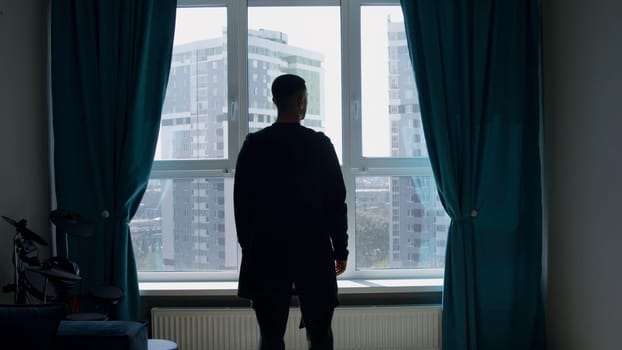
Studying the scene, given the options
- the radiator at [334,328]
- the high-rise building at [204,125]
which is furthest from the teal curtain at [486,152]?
the high-rise building at [204,125]

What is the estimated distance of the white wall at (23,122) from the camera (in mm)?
2512

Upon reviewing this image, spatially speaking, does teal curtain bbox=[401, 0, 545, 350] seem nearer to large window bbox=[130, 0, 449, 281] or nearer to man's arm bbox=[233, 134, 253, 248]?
large window bbox=[130, 0, 449, 281]

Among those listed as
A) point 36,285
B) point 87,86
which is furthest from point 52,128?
point 36,285

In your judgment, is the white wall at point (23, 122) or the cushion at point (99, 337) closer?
the cushion at point (99, 337)

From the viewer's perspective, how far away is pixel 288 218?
187 cm

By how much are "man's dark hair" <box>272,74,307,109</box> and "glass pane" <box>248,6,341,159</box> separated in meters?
1.05

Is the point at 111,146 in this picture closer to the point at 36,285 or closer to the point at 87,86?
the point at 87,86

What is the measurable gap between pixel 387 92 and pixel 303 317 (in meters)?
1.55

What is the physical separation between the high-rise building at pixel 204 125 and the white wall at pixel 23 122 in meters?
0.54

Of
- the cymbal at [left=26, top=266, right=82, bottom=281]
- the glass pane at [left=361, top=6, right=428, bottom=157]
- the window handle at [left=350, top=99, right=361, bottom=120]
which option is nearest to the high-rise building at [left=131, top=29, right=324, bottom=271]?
the window handle at [left=350, top=99, right=361, bottom=120]

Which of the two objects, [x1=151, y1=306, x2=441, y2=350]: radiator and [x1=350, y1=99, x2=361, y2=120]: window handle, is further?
[x1=350, y1=99, x2=361, y2=120]: window handle

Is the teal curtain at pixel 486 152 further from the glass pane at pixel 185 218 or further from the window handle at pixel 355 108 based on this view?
the glass pane at pixel 185 218

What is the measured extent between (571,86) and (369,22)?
113 cm

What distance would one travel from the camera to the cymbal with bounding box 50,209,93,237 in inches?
91.3
